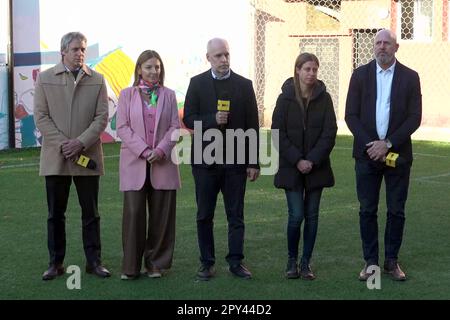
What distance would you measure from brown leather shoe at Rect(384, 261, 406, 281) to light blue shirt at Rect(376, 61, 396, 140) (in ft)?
3.40

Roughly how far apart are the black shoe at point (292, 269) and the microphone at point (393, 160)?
1.10 metres

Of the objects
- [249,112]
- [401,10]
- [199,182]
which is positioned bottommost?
[199,182]

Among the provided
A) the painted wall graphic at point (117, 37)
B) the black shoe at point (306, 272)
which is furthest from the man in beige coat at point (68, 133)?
the painted wall graphic at point (117, 37)

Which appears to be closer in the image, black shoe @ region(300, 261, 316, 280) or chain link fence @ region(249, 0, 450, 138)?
black shoe @ region(300, 261, 316, 280)

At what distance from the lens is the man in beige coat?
668 cm

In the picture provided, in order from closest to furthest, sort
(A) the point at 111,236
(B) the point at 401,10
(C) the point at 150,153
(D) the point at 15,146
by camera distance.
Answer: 1. (C) the point at 150,153
2. (A) the point at 111,236
3. (D) the point at 15,146
4. (B) the point at 401,10

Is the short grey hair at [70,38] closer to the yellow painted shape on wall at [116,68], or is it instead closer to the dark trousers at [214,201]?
the dark trousers at [214,201]

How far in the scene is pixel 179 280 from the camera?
6703 mm

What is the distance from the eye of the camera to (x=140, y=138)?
6633 millimetres

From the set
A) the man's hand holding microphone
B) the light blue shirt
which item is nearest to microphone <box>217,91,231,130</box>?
the man's hand holding microphone

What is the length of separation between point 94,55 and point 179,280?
10.4 meters

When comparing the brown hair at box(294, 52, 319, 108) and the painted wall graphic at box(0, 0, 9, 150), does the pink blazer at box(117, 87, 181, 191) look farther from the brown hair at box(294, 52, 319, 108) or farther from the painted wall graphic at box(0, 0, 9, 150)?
the painted wall graphic at box(0, 0, 9, 150)
